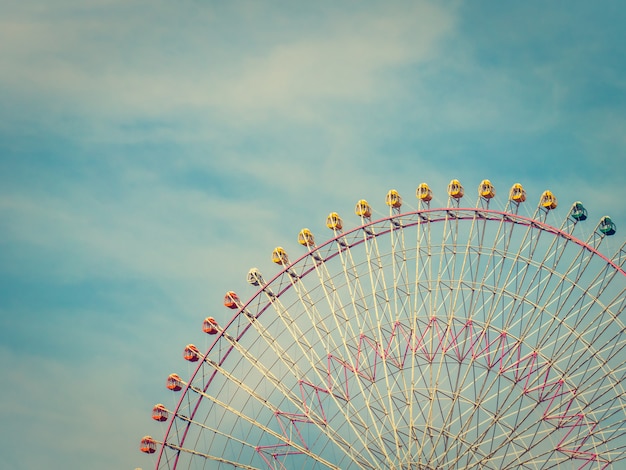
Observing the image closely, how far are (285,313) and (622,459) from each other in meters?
26.5

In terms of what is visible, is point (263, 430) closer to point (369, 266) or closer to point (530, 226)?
point (369, 266)

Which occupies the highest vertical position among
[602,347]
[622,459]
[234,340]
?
[234,340]

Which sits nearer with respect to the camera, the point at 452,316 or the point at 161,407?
the point at 452,316

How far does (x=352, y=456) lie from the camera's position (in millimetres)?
82312

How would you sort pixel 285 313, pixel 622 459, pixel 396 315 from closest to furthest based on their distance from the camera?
pixel 622 459 → pixel 396 315 → pixel 285 313

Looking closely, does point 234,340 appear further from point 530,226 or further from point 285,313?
point 530,226

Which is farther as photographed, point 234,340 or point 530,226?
point 234,340

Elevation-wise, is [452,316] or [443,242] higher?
[443,242]

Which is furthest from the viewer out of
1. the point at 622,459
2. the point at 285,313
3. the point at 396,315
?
the point at 285,313

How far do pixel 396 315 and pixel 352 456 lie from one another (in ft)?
33.3

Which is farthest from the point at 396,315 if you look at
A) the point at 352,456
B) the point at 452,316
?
the point at 352,456

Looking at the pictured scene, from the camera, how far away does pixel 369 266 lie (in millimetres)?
87188

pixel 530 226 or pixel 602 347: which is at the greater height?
pixel 530 226

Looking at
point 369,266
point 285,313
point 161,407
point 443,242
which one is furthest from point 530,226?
point 161,407
